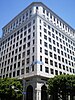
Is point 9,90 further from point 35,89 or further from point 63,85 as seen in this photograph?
point 63,85

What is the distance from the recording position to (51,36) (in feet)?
170

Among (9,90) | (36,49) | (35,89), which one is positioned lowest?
(9,90)

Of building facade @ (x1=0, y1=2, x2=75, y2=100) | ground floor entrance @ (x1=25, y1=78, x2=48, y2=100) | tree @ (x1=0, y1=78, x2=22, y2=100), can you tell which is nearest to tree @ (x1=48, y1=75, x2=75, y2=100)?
ground floor entrance @ (x1=25, y1=78, x2=48, y2=100)

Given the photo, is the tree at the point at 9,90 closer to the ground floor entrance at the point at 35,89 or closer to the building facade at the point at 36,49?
the ground floor entrance at the point at 35,89

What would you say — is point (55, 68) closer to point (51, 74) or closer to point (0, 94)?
point (51, 74)

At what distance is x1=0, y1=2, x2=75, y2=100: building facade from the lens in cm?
4334

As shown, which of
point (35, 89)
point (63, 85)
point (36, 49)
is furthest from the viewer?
point (36, 49)

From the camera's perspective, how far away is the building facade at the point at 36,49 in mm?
43344

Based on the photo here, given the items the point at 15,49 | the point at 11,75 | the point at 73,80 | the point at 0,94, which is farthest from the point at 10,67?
the point at 73,80

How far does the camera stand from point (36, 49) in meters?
44.2

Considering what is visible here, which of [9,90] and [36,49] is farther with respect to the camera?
[36,49]

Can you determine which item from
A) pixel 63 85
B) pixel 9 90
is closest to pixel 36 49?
pixel 63 85

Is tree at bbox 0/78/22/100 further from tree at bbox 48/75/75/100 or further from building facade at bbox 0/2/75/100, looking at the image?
tree at bbox 48/75/75/100

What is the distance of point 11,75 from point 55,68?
1466 cm
